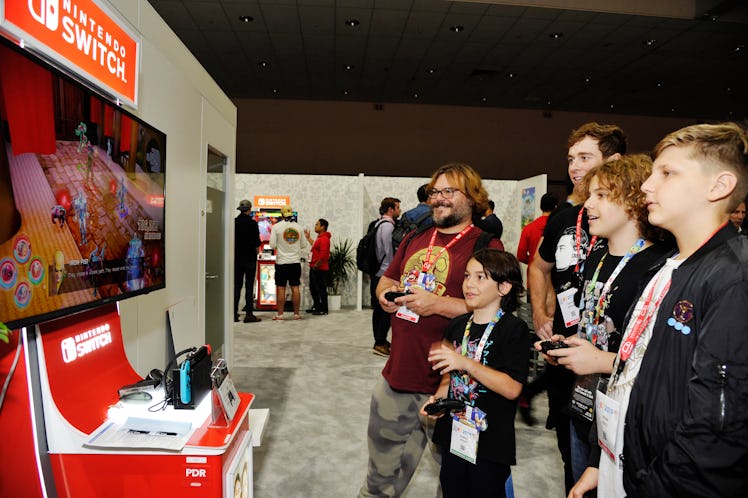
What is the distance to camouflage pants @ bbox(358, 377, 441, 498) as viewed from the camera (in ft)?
6.71

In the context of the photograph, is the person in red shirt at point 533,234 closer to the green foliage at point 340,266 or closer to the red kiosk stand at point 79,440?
the red kiosk stand at point 79,440

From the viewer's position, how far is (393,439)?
207 centimetres

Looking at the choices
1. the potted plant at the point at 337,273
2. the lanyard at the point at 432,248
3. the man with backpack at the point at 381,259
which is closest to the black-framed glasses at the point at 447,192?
the lanyard at the point at 432,248

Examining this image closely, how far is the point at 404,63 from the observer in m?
9.26

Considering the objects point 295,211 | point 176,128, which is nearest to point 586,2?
point 295,211

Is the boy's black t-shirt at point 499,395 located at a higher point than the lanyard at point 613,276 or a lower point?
lower

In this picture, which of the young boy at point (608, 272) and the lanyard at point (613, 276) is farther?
the lanyard at point (613, 276)

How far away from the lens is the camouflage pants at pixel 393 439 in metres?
2.05

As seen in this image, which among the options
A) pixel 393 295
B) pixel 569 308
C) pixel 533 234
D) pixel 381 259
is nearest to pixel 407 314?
pixel 393 295

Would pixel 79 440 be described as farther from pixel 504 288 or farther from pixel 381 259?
pixel 381 259

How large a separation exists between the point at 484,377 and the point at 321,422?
2.25 metres

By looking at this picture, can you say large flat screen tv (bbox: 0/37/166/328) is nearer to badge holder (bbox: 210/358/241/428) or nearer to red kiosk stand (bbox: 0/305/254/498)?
red kiosk stand (bbox: 0/305/254/498)

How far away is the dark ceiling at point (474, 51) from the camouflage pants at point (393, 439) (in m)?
6.16

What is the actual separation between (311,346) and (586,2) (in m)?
5.86
